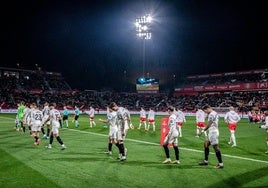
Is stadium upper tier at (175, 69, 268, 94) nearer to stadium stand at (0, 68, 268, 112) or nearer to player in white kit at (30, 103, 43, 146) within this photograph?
stadium stand at (0, 68, 268, 112)

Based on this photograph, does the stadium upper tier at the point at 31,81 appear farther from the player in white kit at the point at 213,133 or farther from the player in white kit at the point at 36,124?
the player in white kit at the point at 213,133

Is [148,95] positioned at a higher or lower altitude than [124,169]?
higher

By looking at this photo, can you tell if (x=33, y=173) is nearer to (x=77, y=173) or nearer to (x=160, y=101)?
(x=77, y=173)

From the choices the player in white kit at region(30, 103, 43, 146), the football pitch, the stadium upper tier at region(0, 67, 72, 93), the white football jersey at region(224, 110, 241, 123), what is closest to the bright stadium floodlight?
the stadium upper tier at region(0, 67, 72, 93)

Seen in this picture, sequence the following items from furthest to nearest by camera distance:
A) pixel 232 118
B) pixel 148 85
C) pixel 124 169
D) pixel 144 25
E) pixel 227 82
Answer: pixel 148 85 < pixel 227 82 < pixel 144 25 < pixel 232 118 < pixel 124 169

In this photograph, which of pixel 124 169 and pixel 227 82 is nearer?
pixel 124 169

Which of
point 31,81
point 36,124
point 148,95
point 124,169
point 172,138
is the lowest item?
point 124,169

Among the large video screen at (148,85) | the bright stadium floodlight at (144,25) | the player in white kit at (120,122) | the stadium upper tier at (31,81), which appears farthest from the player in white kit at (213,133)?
the large video screen at (148,85)

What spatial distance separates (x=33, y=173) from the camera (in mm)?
10008

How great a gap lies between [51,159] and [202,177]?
6.66 metres

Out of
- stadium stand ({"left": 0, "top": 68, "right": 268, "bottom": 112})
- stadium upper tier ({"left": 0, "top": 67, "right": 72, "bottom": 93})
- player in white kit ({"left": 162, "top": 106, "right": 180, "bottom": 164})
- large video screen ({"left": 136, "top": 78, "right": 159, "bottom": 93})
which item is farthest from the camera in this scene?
large video screen ({"left": 136, "top": 78, "right": 159, "bottom": 93})

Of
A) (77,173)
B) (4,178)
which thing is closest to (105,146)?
(77,173)

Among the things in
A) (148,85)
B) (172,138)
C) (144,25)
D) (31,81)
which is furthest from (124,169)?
(31,81)

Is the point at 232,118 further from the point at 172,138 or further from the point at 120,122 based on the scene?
the point at 120,122
